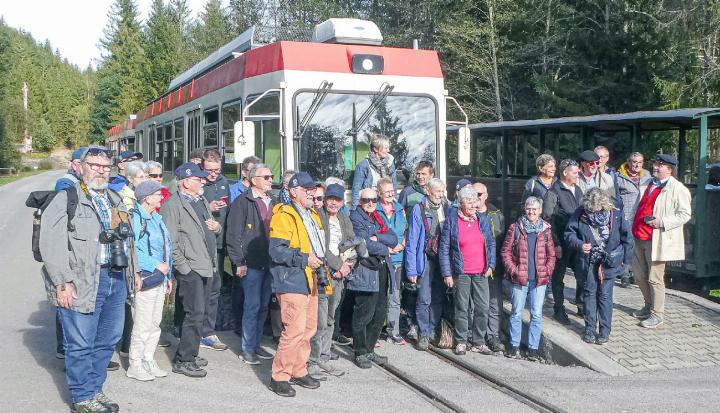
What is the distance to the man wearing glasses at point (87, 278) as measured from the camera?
530 cm

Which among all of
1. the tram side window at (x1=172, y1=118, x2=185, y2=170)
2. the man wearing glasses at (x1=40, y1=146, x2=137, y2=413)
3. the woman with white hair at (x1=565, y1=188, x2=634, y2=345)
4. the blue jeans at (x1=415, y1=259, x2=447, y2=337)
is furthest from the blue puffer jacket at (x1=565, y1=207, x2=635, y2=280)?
the tram side window at (x1=172, y1=118, x2=185, y2=170)

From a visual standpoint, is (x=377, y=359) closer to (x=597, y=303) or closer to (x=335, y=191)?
(x=335, y=191)

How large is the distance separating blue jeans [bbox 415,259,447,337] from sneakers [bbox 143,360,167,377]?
9.19 feet

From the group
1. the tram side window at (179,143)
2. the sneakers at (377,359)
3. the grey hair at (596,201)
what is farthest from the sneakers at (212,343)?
the tram side window at (179,143)

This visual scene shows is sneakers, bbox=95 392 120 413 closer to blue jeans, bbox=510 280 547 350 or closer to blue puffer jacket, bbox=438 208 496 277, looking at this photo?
blue puffer jacket, bbox=438 208 496 277

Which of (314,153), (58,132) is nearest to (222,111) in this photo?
(314,153)

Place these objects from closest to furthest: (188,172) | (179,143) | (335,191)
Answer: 1. (335,191)
2. (188,172)
3. (179,143)

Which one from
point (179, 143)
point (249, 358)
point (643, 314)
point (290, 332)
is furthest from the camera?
point (179, 143)

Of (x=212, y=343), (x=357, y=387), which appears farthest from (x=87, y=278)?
(x=212, y=343)

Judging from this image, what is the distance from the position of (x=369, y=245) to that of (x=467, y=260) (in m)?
1.18

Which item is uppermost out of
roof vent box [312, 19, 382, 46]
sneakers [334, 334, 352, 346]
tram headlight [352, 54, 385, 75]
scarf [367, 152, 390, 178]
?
roof vent box [312, 19, 382, 46]

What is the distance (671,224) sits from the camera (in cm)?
855

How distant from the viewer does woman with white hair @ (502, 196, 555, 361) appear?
788cm

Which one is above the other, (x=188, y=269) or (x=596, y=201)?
(x=596, y=201)
